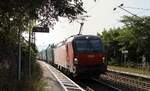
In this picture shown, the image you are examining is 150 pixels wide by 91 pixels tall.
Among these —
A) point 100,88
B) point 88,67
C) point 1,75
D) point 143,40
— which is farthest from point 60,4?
point 143,40

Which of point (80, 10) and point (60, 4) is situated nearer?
point (60, 4)

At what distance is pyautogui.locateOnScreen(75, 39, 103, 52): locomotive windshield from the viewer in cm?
3005

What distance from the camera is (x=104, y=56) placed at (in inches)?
1188

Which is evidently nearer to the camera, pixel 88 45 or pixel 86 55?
pixel 86 55

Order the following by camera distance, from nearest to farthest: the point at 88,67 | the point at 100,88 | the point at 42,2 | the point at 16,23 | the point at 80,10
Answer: the point at 42,2
the point at 80,10
the point at 16,23
the point at 100,88
the point at 88,67

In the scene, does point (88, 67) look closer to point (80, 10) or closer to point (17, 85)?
point (17, 85)

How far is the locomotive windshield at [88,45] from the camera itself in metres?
30.0

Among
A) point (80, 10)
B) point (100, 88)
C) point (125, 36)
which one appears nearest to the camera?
point (80, 10)

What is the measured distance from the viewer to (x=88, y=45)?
99.4 feet

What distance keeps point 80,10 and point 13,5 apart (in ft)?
6.85

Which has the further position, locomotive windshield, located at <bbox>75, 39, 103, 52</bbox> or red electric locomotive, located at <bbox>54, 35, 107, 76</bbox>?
locomotive windshield, located at <bbox>75, 39, 103, 52</bbox>

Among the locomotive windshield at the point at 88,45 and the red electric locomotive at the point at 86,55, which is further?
the locomotive windshield at the point at 88,45

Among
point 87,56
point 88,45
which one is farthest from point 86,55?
point 88,45

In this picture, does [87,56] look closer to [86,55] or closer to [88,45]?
[86,55]
